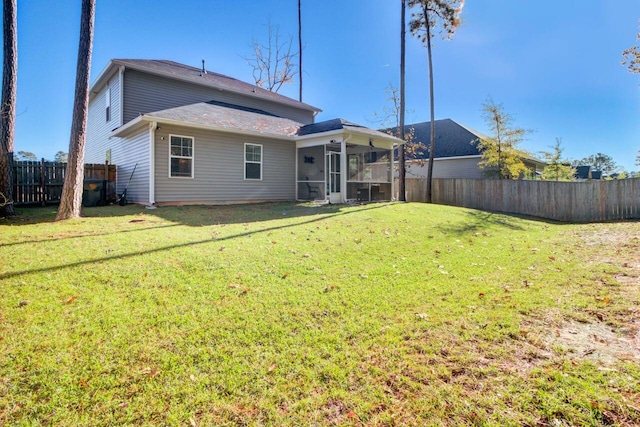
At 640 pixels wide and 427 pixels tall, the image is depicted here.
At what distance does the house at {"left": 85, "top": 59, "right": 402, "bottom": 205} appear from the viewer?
10914mm

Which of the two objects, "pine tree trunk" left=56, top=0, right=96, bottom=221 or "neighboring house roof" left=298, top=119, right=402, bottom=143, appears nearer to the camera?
"pine tree trunk" left=56, top=0, right=96, bottom=221

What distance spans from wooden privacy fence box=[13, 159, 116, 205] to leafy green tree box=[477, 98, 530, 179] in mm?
19480

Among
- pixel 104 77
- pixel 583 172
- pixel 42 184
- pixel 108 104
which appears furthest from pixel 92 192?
pixel 583 172

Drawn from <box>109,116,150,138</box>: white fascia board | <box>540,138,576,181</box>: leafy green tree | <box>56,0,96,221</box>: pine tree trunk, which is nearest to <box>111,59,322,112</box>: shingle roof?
<box>109,116,150,138</box>: white fascia board

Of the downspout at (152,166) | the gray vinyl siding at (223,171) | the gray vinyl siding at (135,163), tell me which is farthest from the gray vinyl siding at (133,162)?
the gray vinyl siding at (223,171)

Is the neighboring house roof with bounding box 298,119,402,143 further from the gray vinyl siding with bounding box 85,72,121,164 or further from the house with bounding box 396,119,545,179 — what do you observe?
the gray vinyl siding with bounding box 85,72,121,164

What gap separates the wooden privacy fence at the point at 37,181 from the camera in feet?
35.4

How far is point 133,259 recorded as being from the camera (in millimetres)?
4230

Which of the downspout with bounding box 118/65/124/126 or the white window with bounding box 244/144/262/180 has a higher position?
the downspout with bounding box 118/65/124/126

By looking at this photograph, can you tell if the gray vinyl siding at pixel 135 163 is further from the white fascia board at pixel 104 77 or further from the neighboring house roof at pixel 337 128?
the neighboring house roof at pixel 337 128

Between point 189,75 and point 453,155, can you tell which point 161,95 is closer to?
point 189,75

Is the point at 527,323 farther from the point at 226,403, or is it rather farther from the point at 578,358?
the point at 226,403

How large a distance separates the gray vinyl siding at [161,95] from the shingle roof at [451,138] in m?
12.4

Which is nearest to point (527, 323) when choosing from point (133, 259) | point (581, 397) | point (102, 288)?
point (581, 397)
